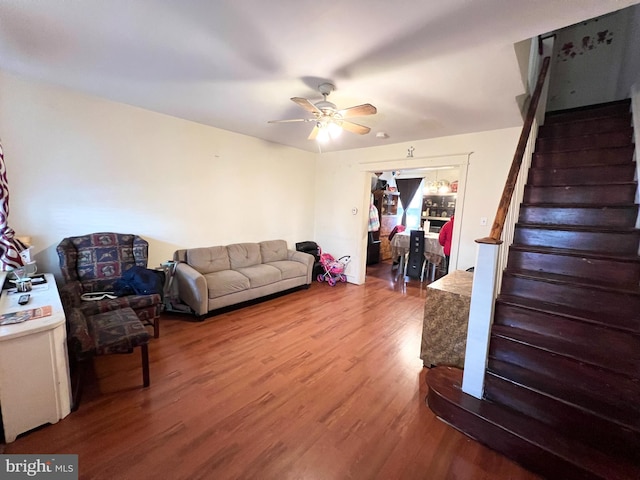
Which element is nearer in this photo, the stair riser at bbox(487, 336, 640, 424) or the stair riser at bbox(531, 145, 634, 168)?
the stair riser at bbox(487, 336, 640, 424)

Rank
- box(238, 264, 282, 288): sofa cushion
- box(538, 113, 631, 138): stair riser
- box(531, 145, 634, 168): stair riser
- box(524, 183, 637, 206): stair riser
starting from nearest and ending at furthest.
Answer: box(524, 183, 637, 206): stair riser < box(531, 145, 634, 168): stair riser < box(538, 113, 631, 138): stair riser < box(238, 264, 282, 288): sofa cushion

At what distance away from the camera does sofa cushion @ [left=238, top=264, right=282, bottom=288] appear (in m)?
3.85

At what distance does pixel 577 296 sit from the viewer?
1.99m

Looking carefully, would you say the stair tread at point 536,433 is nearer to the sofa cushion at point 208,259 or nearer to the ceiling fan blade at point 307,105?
the ceiling fan blade at point 307,105

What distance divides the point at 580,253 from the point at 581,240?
0.22 metres

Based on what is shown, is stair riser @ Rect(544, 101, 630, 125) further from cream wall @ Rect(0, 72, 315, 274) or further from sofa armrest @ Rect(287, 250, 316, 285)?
cream wall @ Rect(0, 72, 315, 274)

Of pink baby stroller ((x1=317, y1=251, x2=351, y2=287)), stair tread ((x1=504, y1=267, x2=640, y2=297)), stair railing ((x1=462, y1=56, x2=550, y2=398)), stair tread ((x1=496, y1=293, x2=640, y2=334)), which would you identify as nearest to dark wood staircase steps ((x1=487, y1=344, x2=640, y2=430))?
stair railing ((x1=462, y1=56, x2=550, y2=398))

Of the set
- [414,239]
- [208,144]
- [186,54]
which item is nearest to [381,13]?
[186,54]

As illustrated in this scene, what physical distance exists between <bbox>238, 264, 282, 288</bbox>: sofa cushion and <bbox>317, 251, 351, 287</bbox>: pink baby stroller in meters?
1.26

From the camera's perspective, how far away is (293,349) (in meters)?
2.77

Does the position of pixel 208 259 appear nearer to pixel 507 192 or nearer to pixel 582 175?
pixel 507 192

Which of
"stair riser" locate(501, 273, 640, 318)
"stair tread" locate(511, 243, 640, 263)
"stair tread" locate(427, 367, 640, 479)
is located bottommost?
"stair tread" locate(427, 367, 640, 479)

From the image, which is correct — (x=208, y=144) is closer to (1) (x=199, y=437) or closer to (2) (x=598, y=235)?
(1) (x=199, y=437)

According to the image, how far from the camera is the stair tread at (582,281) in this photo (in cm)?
187
